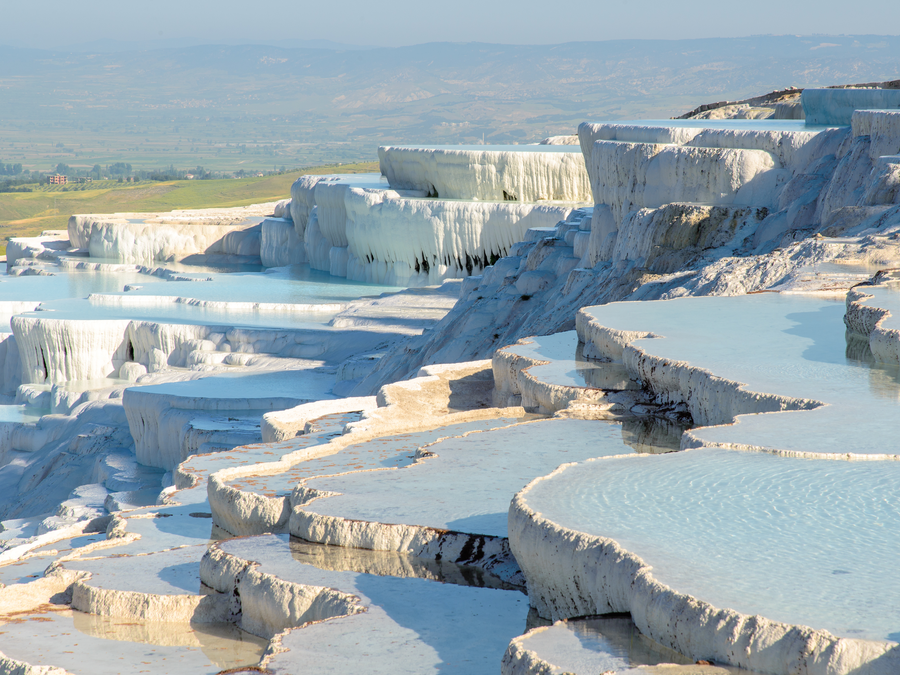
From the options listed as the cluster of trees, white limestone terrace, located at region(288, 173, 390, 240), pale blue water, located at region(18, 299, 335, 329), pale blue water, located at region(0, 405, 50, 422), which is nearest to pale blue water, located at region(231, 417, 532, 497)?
pale blue water, located at region(18, 299, 335, 329)

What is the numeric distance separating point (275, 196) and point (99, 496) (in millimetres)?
50789

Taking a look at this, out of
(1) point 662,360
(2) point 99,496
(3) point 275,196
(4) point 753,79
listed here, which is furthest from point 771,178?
(4) point 753,79

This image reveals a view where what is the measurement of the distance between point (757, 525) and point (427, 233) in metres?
19.2

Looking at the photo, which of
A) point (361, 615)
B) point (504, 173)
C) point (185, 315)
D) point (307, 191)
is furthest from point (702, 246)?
point (307, 191)

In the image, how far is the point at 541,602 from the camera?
3.28 meters

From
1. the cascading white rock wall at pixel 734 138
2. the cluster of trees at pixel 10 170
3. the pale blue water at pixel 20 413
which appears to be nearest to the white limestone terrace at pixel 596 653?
the cascading white rock wall at pixel 734 138

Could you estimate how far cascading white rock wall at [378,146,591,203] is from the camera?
22.0m

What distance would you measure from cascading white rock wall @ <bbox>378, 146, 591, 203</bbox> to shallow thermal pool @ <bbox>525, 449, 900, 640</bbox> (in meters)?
18.5

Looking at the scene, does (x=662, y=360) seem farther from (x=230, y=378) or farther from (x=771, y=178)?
(x=230, y=378)

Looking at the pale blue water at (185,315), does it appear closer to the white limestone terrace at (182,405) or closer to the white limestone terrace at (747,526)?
the white limestone terrace at (182,405)

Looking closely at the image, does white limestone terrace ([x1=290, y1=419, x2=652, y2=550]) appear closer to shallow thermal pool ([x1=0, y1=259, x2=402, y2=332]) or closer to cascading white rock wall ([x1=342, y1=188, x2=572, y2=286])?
shallow thermal pool ([x1=0, y1=259, x2=402, y2=332])

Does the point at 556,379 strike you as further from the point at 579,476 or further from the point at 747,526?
the point at 747,526

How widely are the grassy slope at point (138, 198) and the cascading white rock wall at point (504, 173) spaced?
107ft

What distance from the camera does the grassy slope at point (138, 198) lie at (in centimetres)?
5684
